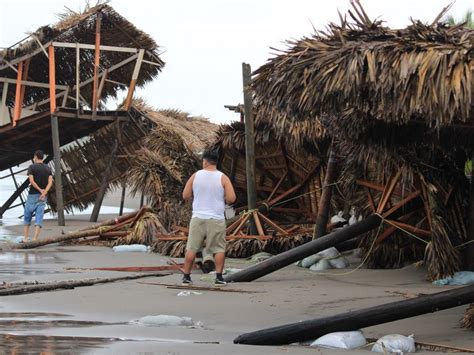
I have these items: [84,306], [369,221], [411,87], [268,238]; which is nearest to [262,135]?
[268,238]

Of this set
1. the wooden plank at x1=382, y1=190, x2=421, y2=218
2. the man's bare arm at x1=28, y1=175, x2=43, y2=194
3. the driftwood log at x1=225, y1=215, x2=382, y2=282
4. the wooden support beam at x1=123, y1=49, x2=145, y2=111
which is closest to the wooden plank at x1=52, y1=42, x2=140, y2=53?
the wooden support beam at x1=123, y1=49, x2=145, y2=111

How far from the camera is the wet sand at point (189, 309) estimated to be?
5938 millimetres

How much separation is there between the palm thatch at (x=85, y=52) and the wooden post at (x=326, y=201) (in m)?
9.89

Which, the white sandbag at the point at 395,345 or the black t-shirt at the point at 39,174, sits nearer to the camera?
the white sandbag at the point at 395,345

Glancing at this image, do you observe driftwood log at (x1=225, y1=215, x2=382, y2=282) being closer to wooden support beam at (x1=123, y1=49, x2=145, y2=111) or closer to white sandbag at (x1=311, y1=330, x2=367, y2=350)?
white sandbag at (x1=311, y1=330, x2=367, y2=350)

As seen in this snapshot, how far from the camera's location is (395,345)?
5.84 m

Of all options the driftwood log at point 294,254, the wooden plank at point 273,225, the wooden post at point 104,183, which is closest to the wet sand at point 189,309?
the driftwood log at point 294,254

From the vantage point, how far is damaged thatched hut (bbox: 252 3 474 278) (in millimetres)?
6230

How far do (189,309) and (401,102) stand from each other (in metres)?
2.95

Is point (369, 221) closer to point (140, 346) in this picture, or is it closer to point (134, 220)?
point (140, 346)

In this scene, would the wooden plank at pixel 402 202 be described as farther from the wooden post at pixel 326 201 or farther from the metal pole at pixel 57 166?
the metal pole at pixel 57 166

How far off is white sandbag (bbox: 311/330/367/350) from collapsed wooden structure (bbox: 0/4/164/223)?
14000 mm

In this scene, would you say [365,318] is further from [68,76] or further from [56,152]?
[68,76]

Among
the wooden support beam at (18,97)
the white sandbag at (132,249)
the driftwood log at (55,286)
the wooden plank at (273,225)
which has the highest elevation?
the wooden support beam at (18,97)
